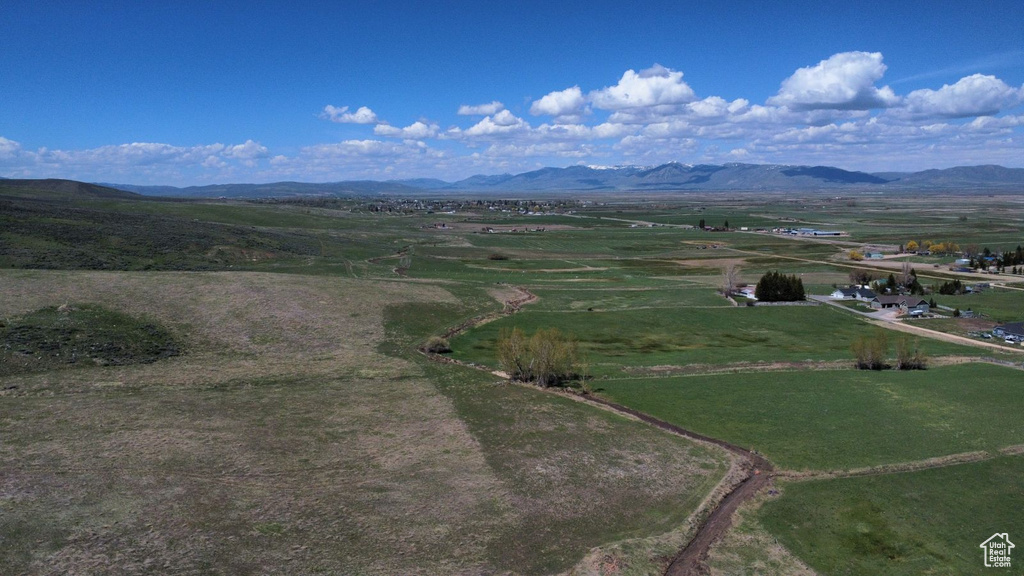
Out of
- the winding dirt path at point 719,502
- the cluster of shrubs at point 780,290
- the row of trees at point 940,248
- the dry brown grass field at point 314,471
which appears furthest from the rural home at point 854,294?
the row of trees at point 940,248

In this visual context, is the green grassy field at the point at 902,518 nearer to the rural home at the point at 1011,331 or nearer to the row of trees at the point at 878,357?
the row of trees at the point at 878,357

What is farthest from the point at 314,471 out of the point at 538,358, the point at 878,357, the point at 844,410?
the point at 878,357

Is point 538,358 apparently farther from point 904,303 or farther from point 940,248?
point 940,248

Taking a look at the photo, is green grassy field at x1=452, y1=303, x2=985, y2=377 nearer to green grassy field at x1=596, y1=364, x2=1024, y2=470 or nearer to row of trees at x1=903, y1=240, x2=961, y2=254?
green grassy field at x1=596, y1=364, x2=1024, y2=470

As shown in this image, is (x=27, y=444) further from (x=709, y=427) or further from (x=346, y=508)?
(x=709, y=427)

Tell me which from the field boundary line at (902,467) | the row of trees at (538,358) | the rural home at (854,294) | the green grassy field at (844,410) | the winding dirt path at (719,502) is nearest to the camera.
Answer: the winding dirt path at (719,502)

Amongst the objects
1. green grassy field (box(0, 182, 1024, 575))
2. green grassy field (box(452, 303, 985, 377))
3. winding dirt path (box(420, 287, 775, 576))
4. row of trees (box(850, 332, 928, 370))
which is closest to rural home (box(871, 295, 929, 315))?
green grassy field (box(0, 182, 1024, 575))
